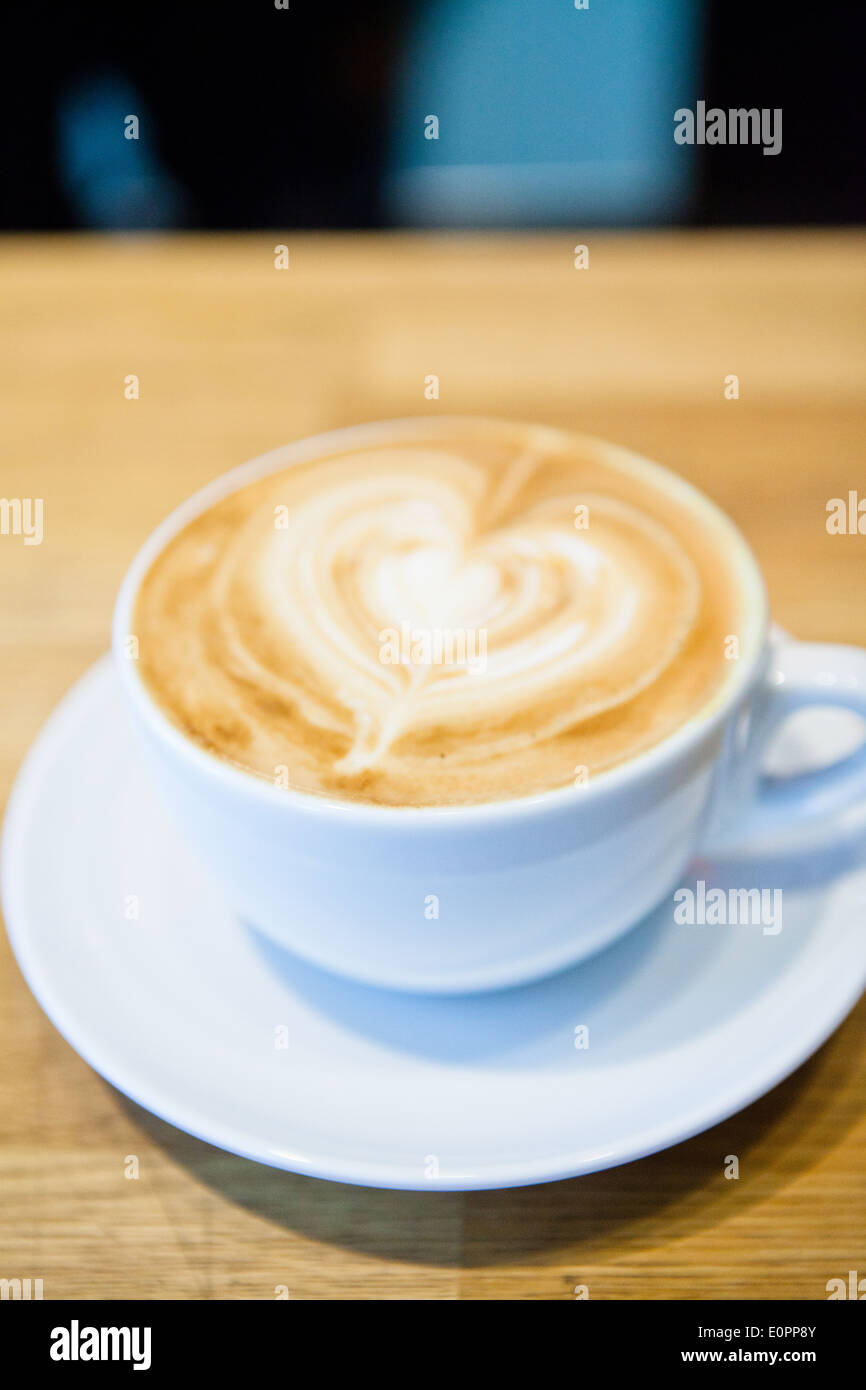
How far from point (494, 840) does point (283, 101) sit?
2166mm

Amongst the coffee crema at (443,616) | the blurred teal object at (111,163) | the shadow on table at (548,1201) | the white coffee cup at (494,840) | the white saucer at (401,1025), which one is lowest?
the shadow on table at (548,1201)

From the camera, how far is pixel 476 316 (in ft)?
3.98

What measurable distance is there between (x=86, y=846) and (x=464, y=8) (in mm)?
1829

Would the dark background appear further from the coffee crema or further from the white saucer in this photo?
the white saucer

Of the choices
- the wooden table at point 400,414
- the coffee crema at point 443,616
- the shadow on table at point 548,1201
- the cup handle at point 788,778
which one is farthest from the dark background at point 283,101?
the shadow on table at point 548,1201

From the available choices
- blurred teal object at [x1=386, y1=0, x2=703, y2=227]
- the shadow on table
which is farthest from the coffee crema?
blurred teal object at [x1=386, y1=0, x2=703, y2=227]

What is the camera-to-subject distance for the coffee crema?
1.72 feet

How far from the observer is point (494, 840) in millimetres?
481

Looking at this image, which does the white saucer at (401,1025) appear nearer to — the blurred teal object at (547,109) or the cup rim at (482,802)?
the cup rim at (482,802)

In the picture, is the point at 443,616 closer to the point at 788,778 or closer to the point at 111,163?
the point at 788,778

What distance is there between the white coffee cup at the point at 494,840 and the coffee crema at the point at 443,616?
1cm

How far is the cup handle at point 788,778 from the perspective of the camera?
1.87ft

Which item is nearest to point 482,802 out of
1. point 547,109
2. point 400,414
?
point 400,414
